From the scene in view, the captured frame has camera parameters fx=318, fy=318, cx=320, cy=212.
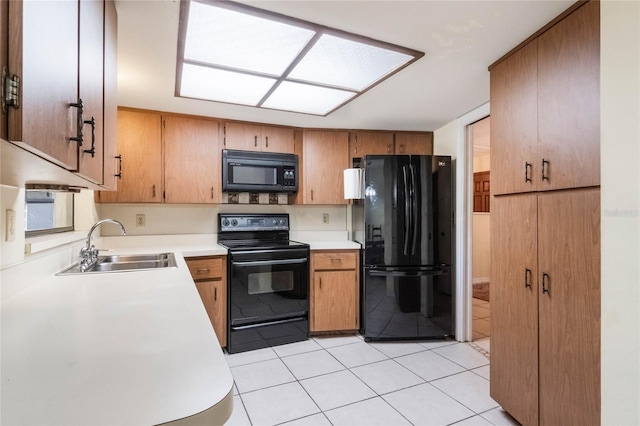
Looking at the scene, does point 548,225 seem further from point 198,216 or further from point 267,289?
point 198,216

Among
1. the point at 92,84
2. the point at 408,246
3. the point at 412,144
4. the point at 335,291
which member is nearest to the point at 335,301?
the point at 335,291

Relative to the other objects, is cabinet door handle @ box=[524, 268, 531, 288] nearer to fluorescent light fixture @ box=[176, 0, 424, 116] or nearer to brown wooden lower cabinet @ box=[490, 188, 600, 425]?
brown wooden lower cabinet @ box=[490, 188, 600, 425]

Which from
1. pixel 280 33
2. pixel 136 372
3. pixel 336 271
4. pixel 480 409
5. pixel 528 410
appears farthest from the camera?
pixel 336 271

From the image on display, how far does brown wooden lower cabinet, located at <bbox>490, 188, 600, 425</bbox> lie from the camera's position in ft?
4.35

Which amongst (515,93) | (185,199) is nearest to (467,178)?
(515,93)

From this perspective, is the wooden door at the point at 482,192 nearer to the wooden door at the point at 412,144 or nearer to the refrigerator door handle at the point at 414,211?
the wooden door at the point at 412,144

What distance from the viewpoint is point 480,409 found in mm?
1919

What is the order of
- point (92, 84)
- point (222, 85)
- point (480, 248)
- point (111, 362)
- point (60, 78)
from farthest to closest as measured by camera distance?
point (480, 248) < point (222, 85) < point (92, 84) < point (60, 78) < point (111, 362)

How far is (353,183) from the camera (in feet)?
10.2

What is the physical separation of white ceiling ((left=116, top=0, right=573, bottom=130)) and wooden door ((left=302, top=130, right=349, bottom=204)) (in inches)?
25.1
